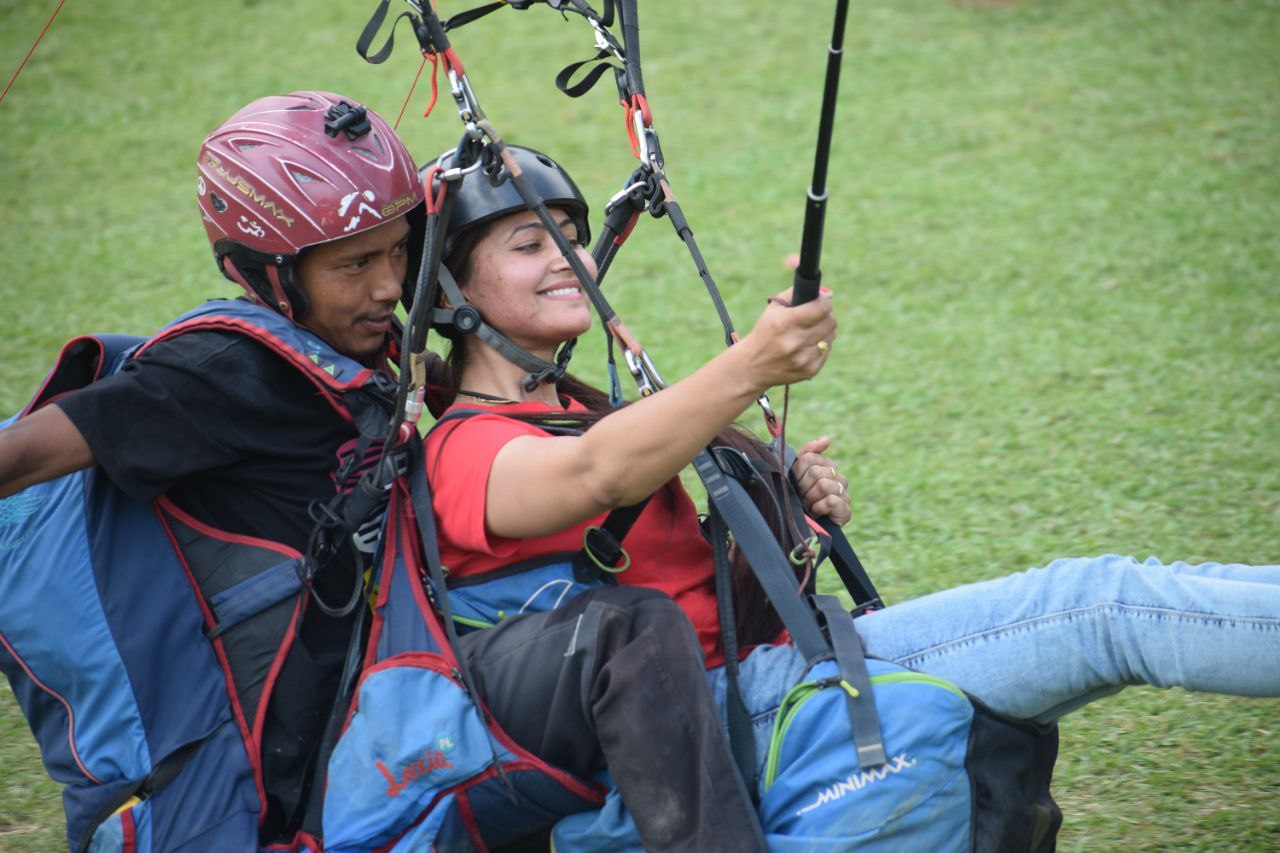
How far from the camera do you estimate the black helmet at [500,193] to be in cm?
Answer: 325

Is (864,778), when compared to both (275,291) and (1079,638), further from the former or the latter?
(275,291)

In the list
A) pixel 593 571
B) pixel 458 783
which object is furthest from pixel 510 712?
pixel 593 571

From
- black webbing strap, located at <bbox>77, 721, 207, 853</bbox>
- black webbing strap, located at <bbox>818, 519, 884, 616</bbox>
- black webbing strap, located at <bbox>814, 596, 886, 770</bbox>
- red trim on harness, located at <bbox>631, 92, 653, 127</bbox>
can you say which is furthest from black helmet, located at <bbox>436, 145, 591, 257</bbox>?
black webbing strap, located at <bbox>77, 721, 207, 853</bbox>

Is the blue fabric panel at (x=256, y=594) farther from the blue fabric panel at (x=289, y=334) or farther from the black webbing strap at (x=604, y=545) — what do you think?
the black webbing strap at (x=604, y=545)

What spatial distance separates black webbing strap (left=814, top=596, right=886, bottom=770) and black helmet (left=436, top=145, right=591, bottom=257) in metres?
1.19

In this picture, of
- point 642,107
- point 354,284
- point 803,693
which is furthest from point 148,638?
point 642,107

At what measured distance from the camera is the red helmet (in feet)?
10.8

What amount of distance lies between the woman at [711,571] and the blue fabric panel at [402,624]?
13cm

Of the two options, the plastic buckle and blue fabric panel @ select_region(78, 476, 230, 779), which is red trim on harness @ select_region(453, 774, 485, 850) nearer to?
blue fabric panel @ select_region(78, 476, 230, 779)

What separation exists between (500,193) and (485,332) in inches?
13.1

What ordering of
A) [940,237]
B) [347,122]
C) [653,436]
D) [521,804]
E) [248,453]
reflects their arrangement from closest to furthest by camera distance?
1. [653,436]
2. [521,804]
3. [248,453]
4. [347,122]
5. [940,237]

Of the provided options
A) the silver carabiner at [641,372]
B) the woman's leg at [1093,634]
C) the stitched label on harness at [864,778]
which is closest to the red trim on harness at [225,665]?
the silver carabiner at [641,372]

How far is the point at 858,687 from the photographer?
8.79ft

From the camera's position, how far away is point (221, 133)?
3.47 metres
